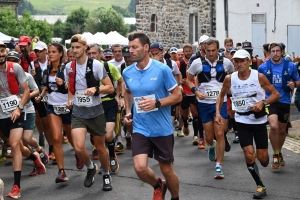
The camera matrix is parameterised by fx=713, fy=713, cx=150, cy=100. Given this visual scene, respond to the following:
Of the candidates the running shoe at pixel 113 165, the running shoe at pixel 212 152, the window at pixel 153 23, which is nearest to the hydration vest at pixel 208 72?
the running shoe at pixel 212 152

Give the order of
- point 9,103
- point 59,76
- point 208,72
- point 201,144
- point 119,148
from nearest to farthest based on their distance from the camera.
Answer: point 9,103 → point 59,76 → point 208,72 → point 119,148 → point 201,144

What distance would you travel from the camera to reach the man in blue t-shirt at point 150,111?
7434 mm

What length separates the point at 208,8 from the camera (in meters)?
28.8

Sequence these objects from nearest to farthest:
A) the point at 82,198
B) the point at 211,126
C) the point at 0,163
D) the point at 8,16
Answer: the point at 82,198 < the point at 211,126 < the point at 0,163 < the point at 8,16

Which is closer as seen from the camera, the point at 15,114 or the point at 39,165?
the point at 15,114

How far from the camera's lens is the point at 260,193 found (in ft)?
28.0

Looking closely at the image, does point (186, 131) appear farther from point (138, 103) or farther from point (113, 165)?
point (138, 103)

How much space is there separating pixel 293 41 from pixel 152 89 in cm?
1923

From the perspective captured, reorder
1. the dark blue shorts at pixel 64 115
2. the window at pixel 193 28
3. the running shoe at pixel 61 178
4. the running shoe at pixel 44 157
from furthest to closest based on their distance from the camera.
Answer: the window at pixel 193 28, the running shoe at pixel 44 157, the dark blue shorts at pixel 64 115, the running shoe at pixel 61 178

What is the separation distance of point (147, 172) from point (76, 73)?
213cm

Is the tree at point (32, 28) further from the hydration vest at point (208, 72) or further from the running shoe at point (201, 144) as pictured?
the hydration vest at point (208, 72)

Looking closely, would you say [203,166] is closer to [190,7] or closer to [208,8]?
[208,8]

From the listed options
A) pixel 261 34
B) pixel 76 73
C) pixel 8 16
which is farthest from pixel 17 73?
pixel 8 16

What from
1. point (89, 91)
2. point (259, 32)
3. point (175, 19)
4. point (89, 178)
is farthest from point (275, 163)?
point (175, 19)
